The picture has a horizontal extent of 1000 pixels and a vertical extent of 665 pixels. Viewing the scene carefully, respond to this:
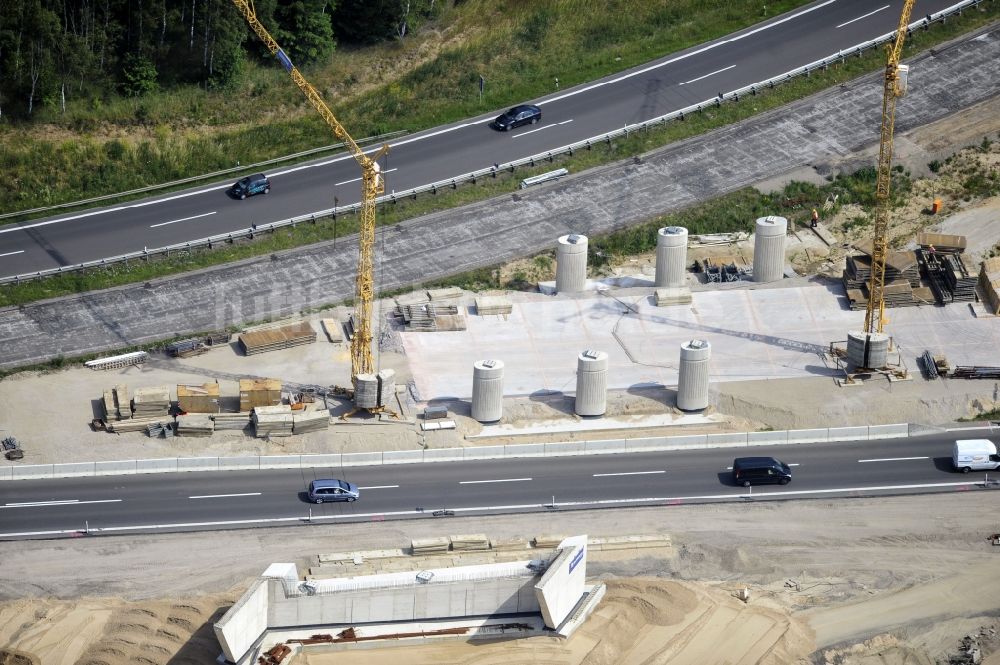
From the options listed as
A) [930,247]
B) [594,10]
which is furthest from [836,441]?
[594,10]

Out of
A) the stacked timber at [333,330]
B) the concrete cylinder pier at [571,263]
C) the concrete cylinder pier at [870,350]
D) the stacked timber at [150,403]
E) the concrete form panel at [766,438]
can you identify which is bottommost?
the concrete form panel at [766,438]

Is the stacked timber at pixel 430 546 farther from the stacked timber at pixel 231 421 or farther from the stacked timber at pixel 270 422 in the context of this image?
the stacked timber at pixel 231 421

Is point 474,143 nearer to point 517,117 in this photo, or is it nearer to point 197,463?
point 517,117

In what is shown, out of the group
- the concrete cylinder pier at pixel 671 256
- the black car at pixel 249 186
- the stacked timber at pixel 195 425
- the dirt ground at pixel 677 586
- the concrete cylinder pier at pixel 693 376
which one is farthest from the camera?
the black car at pixel 249 186

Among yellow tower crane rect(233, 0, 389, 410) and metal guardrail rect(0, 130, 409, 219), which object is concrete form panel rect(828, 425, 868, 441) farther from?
metal guardrail rect(0, 130, 409, 219)

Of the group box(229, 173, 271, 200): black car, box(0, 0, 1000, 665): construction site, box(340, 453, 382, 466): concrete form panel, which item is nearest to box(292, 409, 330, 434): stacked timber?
box(0, 0, 1000, 665): construction site

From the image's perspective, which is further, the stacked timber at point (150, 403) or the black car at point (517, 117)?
the black car at point (517, 117)

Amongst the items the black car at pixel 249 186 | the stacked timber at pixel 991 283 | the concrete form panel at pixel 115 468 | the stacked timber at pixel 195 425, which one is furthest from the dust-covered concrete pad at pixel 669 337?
the black car at pixel 249 186
